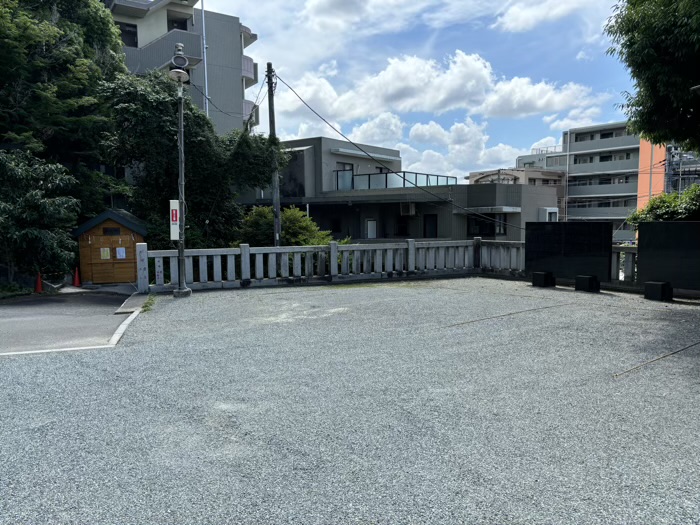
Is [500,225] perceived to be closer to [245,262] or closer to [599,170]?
[245,262]

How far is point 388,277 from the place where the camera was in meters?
15.4

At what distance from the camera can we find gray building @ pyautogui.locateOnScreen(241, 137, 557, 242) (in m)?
25.8

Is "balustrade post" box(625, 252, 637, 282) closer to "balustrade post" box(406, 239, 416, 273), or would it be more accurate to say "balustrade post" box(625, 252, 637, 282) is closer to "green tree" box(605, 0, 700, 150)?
"green tree" box(605, 0, 700, 150)

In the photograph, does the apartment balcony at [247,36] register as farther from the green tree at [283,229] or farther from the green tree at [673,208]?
the green tree at [673,208]

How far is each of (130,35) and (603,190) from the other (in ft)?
142

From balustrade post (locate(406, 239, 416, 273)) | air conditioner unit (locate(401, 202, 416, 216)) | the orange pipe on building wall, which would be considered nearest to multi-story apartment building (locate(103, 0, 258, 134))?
air conditioner unit (locate(401, 202, 416, 216))

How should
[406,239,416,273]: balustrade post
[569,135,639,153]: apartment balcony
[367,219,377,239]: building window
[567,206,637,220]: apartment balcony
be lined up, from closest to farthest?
[406,239,416,273]: balustrade post
[367,219,377,239]: building window
[567,206,637,220]: apartment balcony
[569,135,639,153]: apartment balcony

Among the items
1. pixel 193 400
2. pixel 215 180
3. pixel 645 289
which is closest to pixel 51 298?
pixel 215 180

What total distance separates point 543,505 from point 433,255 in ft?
43.3

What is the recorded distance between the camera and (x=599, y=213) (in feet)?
165

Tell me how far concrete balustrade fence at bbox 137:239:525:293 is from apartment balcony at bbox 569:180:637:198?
132ft

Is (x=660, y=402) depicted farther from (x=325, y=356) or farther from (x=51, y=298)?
(x=51, y=298)

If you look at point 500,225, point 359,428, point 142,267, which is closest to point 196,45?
point 500,225

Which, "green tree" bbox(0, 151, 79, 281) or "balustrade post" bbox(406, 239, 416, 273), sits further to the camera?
"balustrade post" bbox(406, 239, 416, 273)
